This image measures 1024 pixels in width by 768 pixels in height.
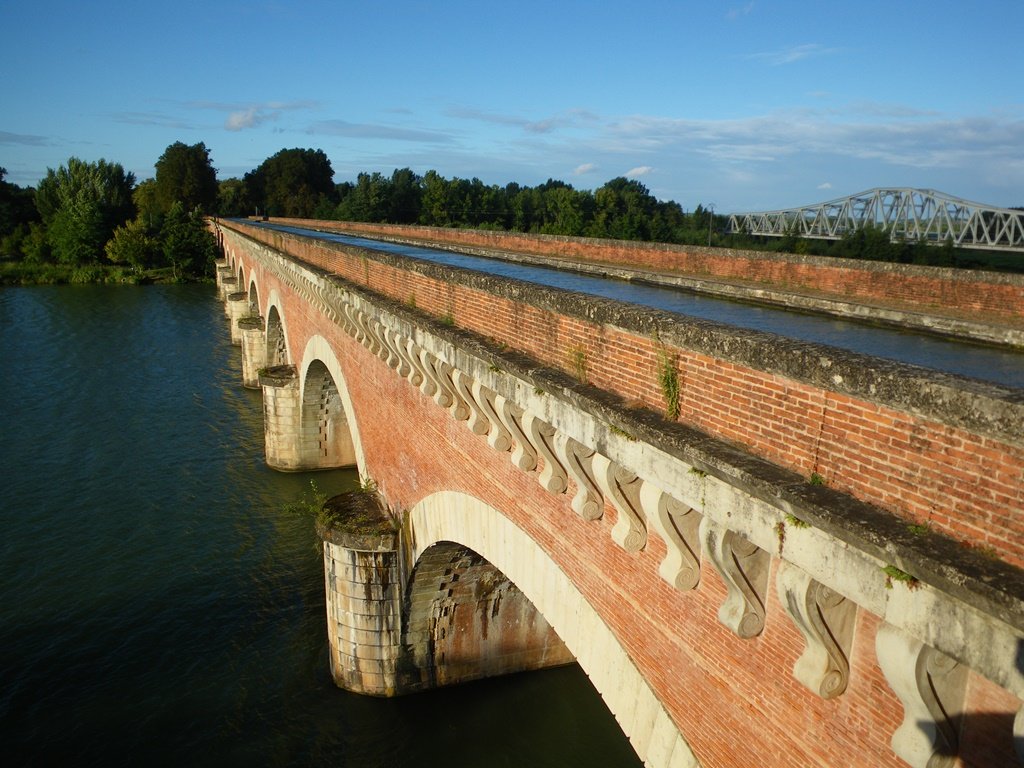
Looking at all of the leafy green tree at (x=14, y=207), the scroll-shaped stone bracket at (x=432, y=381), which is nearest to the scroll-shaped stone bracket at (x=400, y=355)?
the scroll-shaped stone bracket at (x=432, y=381)

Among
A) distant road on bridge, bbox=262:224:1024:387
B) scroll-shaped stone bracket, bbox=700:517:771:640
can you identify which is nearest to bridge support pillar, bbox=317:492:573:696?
distant road on bridge, bbox=262:224:1024:387

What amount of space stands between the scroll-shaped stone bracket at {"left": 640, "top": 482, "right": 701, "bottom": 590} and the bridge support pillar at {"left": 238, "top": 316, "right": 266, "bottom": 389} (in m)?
25.9

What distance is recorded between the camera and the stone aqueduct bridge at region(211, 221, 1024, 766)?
9.52 ft

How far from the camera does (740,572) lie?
13.3 feet

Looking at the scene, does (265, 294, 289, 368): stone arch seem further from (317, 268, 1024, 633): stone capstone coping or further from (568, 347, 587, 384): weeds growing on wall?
(568, 347, 587, 384): weeds growing on wall

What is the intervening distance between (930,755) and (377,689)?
9.67 metres

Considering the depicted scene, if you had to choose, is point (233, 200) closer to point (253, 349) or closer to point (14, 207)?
point (14, 207)

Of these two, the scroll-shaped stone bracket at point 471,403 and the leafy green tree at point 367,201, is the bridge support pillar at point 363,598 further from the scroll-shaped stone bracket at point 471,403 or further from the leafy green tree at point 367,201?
the leafy green tree at point 367,201

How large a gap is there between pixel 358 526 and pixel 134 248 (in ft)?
214

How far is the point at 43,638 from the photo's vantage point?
12609 mm

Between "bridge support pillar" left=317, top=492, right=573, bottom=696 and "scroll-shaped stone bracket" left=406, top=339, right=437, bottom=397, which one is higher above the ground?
"scroll-shaped stone bracket" left=406, top=339, right=437, bottom=397

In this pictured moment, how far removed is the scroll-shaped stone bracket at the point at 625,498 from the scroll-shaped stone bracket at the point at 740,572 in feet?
2.73

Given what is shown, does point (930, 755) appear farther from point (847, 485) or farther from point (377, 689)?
point (377, 689)

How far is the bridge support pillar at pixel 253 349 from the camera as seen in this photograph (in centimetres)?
2845
